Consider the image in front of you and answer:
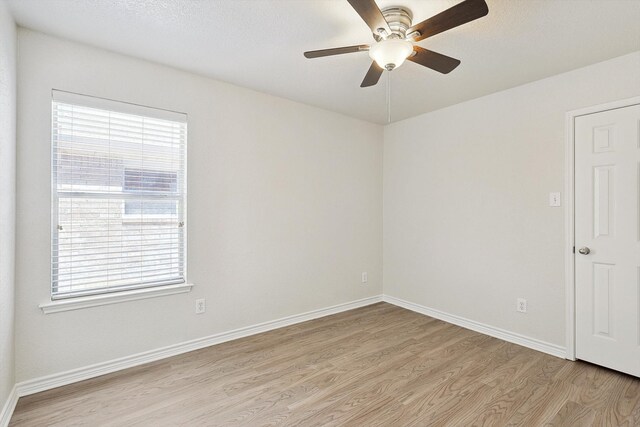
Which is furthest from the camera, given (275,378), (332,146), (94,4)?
(332,146)

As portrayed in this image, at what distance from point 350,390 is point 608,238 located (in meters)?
2.32

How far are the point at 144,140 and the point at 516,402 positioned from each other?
3.33 metres

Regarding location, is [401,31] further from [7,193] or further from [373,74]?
[7,193]

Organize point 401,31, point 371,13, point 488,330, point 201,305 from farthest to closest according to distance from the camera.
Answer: point 488,330 < point 201,305 < point 401,31 < point 371,13

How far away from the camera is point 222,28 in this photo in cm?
211

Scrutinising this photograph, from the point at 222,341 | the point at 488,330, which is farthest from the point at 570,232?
the point at 222,341

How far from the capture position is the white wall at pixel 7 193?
5.89 ft

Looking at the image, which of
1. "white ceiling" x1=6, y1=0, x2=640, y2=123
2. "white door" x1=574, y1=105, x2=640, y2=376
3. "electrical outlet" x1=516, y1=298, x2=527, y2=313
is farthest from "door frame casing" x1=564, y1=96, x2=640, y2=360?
"white ceiling" x1=6, y1=0, x2=640, y2=123

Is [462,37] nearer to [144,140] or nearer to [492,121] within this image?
[492,121]

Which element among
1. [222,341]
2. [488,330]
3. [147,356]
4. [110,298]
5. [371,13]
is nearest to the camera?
[371,13]

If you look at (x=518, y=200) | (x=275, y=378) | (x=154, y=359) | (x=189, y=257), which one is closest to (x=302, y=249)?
(x=189, y=257)

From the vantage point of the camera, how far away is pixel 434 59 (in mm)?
1973

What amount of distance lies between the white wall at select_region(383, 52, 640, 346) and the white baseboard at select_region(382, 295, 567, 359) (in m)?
0.05

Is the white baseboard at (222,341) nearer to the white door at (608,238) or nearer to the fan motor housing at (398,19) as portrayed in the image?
the white door at (608,238)
